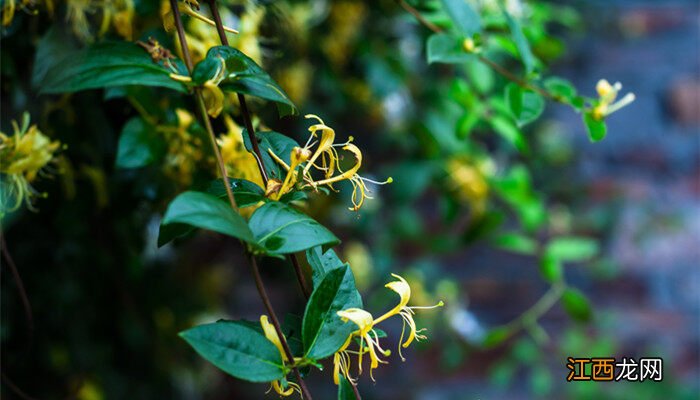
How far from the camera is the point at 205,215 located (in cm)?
27

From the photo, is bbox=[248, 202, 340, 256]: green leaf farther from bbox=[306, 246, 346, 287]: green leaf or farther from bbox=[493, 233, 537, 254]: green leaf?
bbox=[493, 233, 537, 254]: green leaf

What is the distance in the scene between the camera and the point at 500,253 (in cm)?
137

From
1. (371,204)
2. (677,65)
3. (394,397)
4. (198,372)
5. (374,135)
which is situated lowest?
(394,397)

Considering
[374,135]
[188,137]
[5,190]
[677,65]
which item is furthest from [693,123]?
[5,190]

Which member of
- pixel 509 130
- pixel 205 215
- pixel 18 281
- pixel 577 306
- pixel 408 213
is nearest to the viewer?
pixel 205 215

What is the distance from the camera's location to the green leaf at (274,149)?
0.35m

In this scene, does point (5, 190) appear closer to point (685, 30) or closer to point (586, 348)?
point (586, 348)

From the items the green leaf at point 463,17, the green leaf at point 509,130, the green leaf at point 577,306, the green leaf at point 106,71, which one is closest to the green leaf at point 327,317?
the green leaf at point 106,71

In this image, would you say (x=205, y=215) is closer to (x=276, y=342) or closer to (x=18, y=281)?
(x=276, y=342)

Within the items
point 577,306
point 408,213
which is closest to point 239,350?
point 577,306

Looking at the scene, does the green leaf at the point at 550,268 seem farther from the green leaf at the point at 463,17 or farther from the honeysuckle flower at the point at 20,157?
the honeysuckle flower at the point at 20,157

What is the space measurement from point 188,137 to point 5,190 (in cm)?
12

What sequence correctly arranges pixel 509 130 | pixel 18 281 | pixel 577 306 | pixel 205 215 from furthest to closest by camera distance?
pixel 577 306 < pixel 509 130 < pixel 18 281 < pixel 205 215

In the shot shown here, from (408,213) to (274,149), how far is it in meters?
0.69
